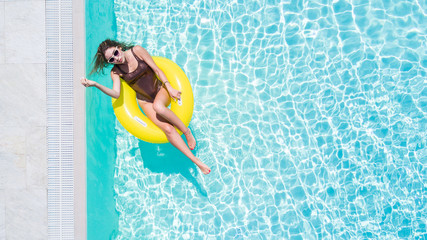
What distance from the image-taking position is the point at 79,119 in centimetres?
360

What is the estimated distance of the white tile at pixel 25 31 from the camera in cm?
362

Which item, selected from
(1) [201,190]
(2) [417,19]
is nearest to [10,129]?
(1) [201,190]

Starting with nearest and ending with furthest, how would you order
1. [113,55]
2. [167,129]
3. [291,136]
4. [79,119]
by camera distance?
[113,55], [167,129], [79,119], [291,136]

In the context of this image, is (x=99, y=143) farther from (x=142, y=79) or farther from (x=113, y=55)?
(x=113, y=55)

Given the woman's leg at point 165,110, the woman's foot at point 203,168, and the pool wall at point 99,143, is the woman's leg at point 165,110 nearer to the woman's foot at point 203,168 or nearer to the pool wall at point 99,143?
the woman's foot at point 203,168

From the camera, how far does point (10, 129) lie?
3.64 meters

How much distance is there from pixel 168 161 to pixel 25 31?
2.07 meters

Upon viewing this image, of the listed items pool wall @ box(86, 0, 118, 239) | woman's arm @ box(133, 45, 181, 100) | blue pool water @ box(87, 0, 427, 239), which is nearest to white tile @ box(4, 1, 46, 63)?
pool wall @ box(86, 0, 118, 239)

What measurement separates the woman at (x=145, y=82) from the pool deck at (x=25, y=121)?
2.56ft

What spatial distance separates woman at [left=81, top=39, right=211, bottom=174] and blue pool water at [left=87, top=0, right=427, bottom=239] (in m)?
0.58

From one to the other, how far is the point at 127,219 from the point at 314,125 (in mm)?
2365

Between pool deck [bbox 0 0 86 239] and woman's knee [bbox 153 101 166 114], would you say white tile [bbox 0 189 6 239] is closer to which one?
pool deck [bbox 0 0 86 239]

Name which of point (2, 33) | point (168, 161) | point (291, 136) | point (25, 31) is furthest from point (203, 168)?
point (2, 33)

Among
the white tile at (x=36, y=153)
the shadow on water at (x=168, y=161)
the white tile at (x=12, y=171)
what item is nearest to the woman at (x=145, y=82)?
the shadow on water at (x=168, y=161)
